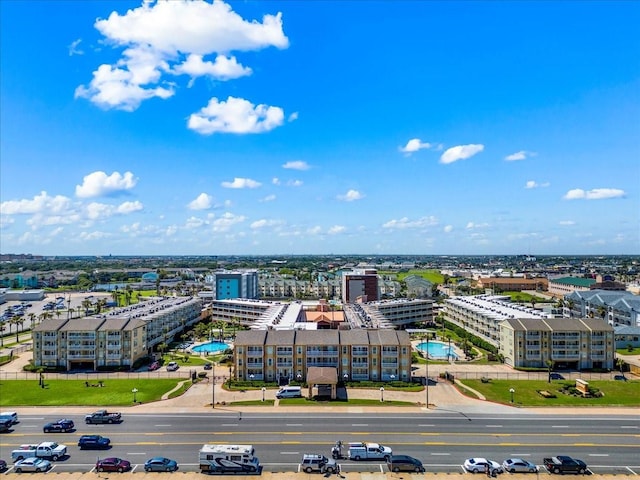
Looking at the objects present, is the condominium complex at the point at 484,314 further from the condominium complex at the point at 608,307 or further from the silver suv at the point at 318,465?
the silver suv at the point at 318,465

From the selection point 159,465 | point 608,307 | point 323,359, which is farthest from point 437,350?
point 159,465

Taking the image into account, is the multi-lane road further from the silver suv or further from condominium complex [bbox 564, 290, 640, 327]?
condominium complex [bbox 564, 290, 640, 327]

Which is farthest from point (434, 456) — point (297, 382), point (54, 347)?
point (54, 347)

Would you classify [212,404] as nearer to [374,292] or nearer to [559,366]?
[559,366]

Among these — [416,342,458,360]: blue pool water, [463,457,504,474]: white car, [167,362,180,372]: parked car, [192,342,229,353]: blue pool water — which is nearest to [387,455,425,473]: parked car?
[463,457,504,474]: white car

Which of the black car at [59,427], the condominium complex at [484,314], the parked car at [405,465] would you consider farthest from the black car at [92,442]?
the condominium complex at [484,314]

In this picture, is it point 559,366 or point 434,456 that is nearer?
point 434,456
